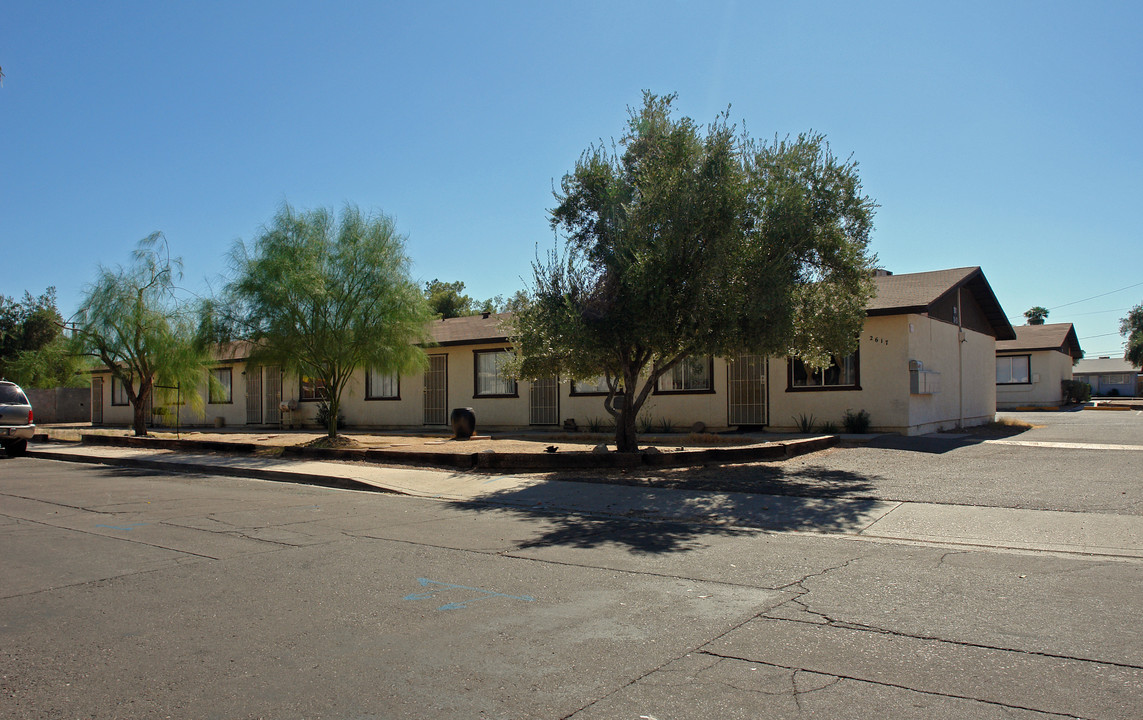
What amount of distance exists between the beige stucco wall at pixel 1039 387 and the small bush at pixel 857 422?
69.9 feet

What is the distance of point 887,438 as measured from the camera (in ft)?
59.1

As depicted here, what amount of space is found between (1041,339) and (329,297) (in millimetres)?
33370

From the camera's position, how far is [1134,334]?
6091 centimetres

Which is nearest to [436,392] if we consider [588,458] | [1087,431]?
[588,458]

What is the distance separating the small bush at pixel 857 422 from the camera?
18984mm

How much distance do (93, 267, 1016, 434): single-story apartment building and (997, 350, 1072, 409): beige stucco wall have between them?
27.4 feet

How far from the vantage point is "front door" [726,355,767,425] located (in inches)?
816

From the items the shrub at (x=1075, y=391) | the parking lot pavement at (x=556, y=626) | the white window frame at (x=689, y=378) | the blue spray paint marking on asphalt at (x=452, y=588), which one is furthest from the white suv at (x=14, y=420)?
the shrub at (x=1075, y=391)

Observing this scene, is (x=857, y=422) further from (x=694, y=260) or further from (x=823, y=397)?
(x=694, y=260)

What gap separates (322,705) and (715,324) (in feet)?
33.1

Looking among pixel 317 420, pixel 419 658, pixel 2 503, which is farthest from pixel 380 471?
pixel 317 420

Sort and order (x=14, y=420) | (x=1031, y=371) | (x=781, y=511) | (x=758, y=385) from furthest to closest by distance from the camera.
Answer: (x=1031, y=371) < (x=758, y=385) < (x=14, y=420) < (x=781, y=511)

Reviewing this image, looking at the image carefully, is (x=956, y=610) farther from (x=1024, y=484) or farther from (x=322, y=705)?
(x=1024, y=484)

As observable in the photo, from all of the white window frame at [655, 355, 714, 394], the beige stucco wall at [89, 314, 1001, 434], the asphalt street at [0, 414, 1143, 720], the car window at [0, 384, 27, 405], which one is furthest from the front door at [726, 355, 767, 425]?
the car window at [0, 384, 27, 405]
